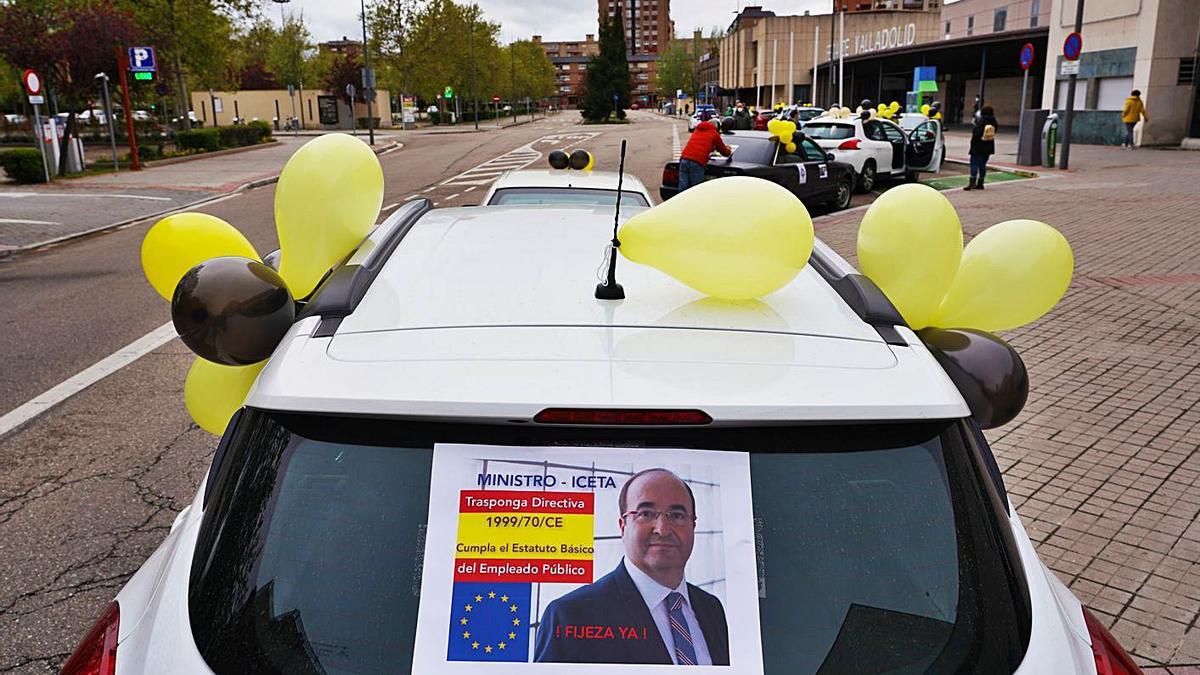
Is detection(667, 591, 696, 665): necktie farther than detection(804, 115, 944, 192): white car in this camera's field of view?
No

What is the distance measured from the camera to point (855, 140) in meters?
19.7

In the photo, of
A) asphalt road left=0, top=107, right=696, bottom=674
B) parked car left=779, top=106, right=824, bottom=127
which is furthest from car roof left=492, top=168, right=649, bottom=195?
parked car left=779, top=106, right=824, bottom=127

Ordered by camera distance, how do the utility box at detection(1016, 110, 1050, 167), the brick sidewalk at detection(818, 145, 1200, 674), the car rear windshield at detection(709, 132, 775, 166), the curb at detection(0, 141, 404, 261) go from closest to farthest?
the brick sidewalk at detection(818, 145, 1200, 674)
the curb at detection(0, 141, 404, 261)
the car rear windshield at detection(709, 132, 775, 166)
the utility box at detection(1016, 110, 1050, 167)

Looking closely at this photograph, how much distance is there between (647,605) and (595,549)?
0.43 feet

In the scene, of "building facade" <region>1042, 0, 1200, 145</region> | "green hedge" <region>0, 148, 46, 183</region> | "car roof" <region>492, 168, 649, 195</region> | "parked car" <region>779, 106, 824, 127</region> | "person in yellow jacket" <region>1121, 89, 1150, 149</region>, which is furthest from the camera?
"parked car" <region>779, 106, 824, 127</region>

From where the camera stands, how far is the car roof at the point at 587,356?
169 centimetres

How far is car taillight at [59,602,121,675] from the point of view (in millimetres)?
1717

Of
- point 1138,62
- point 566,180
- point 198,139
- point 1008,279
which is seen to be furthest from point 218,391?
point 198,139

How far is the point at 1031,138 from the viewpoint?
79.9ft

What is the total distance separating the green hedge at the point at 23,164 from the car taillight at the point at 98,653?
84.8 ft

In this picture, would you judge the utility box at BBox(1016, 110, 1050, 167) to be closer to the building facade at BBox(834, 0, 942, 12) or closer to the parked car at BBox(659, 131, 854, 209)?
the parked car at BBox(659, 131, 854, 209)

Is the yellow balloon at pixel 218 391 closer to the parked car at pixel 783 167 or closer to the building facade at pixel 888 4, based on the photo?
the parked car at pixel 783 167

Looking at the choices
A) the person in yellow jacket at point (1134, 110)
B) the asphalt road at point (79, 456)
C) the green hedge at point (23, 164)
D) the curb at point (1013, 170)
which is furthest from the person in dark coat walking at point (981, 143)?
the green hedge at point (23, 164)

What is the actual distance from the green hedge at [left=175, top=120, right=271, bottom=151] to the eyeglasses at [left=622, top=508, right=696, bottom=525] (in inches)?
1417
